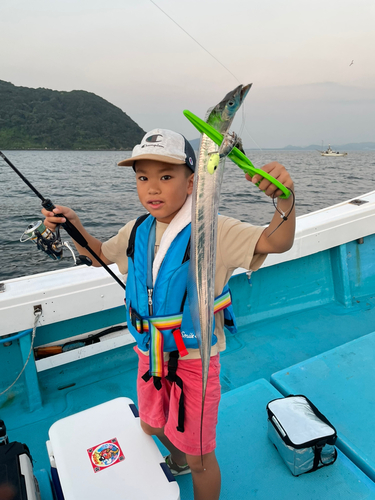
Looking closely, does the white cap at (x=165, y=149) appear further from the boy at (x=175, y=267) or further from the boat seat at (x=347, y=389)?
the boat seat at (x=347, y=389)

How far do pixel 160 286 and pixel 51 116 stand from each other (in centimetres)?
4133

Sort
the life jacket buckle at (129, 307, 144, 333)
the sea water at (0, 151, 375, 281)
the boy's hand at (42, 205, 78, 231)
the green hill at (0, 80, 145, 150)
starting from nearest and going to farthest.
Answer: the life jacket buckle at (129, 307, 144, 333)
the boy's hand at (42, 205, 78, 231)
the sea water at (0, 151, 375, 281)
the green hill at (0, 80, 145, 150)

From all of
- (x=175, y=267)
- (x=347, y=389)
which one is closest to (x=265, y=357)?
(x=347, y=389)

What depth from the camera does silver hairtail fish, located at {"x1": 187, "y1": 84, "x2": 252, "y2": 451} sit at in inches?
35.1

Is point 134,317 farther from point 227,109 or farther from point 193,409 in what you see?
point 227,109

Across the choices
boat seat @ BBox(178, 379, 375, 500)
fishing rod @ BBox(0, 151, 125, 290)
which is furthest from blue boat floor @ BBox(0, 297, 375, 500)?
fishing rod @ BBox(0, 151, 125, 290)

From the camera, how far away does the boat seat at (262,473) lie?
→ 65.5 inches

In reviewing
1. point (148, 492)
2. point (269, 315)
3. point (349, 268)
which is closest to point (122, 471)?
point (148, 492)

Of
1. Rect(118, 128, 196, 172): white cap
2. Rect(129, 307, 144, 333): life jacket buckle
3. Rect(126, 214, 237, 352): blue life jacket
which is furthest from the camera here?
Rect(129, 307, 144, 333): life jacket buckle

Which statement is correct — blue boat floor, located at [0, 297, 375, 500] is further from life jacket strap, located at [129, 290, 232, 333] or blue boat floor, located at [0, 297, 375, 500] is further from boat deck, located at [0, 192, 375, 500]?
life jacket strap, located at [129, 290, 232, 333]

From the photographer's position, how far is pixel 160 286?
1515mm

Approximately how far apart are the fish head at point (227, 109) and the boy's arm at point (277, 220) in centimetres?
22

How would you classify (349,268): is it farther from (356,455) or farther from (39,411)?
(39,411)

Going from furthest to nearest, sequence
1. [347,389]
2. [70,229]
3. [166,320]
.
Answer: [347,389], [70,229], [166,320]
